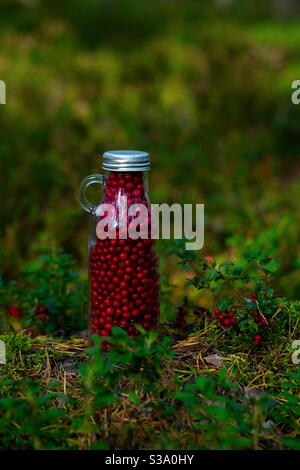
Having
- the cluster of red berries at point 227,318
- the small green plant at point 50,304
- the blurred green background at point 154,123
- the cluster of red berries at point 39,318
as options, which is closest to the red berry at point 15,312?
the small green plant at point 50,304

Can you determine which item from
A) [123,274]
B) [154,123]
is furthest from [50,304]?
[154,123]

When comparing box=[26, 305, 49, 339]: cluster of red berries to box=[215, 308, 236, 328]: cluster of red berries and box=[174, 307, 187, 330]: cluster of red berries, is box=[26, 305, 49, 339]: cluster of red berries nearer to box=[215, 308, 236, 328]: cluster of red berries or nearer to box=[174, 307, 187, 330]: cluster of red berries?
box=[174, 307, 187, 330]: cluster of red berries

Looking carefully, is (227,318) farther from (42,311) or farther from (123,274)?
(42,311)

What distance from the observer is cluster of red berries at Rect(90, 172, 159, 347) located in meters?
2.22

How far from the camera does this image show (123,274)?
7.27 ft

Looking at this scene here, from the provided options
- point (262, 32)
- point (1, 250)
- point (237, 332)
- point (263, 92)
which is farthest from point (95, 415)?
point (262, 32)

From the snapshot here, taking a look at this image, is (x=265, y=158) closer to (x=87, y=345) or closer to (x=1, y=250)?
(x=1, y=250)

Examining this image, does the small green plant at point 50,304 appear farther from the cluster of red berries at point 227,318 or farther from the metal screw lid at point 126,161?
the cluster of red berries at point 227,318

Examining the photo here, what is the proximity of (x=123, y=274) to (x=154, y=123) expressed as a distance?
4339mm

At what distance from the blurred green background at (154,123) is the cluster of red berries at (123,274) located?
80cm

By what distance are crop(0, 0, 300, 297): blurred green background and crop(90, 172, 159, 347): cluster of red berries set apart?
0.80 meters

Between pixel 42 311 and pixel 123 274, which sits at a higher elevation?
pixel 123 274

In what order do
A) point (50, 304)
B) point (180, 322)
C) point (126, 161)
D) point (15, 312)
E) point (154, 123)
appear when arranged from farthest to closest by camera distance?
point (154, 123)
point (15, 312)
point (50, 304)
point (180, 322)
point (126, 161)

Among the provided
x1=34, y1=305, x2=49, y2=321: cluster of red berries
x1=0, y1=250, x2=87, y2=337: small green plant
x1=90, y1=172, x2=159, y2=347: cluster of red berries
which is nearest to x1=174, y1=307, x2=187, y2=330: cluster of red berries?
x1=90, y1=172, x2=159, y2=347: cluster of red berries
